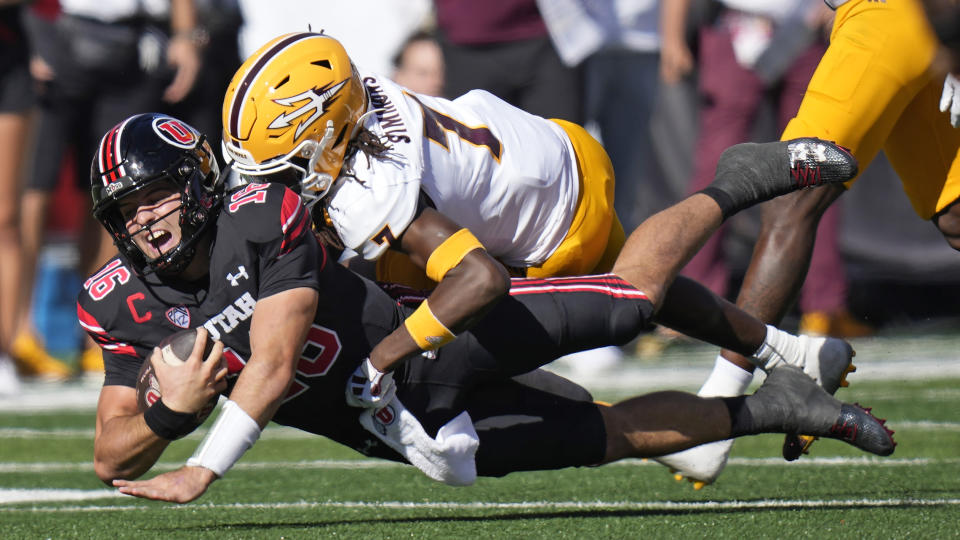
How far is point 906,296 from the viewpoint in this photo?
8938 mm

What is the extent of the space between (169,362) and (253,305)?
0.92 feet

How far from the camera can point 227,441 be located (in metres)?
3.32

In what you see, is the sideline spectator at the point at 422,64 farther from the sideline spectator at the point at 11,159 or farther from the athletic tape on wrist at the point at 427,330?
the athletic tape on wrist at the point at 427,330

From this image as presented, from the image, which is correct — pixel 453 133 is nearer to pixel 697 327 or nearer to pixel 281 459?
pixel 697 327

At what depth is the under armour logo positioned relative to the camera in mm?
3539

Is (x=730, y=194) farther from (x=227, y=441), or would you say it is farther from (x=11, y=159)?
(x=11, y=159)

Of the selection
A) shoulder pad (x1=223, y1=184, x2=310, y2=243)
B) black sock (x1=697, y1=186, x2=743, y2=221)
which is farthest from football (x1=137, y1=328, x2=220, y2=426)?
black sock (x1=697, y1=186, x2=743, y2=221)

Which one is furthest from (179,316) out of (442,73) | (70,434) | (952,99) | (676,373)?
(442,73)

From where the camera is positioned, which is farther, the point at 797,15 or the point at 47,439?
the point at 797,15

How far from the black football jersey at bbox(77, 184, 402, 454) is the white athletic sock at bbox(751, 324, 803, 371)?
41.1 inches

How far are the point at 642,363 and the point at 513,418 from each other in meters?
3.83

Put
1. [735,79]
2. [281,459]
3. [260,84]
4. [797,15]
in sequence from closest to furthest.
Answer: [260,84]
[281,459]
[797,15]
[735,79]

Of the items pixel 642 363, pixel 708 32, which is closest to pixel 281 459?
pixel 642 363

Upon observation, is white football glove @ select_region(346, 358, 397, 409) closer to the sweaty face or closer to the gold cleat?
the sweaty face
